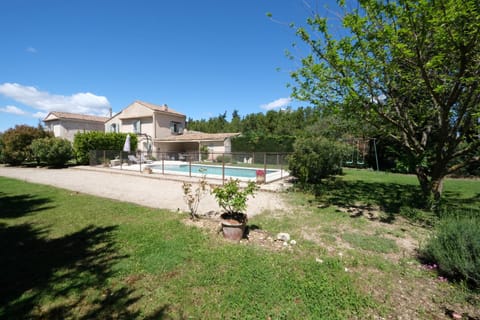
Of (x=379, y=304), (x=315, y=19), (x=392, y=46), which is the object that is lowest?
(x=379, y=304)

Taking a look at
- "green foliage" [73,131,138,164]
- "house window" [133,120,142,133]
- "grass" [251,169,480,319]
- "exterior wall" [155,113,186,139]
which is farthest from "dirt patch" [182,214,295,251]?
"house window" [133,120,142,133]

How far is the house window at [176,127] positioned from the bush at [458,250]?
27334 millimetres

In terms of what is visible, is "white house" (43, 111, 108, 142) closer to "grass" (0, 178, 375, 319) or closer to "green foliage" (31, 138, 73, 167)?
"green foliage" (31, 138, 73, 167)

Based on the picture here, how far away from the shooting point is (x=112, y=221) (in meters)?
5.00

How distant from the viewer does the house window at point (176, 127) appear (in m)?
27.1

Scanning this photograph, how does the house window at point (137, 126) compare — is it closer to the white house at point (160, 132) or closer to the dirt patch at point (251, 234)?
the white house at point (160, 132)

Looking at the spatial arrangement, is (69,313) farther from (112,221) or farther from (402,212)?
(402,212)

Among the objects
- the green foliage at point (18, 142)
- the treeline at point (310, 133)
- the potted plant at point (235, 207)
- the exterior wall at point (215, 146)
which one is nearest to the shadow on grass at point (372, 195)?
the treeline at point (310, 133)

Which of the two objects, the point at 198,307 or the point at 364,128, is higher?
the point at 364,128

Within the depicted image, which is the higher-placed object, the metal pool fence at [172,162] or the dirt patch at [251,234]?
the metal pool fence at [172,162]

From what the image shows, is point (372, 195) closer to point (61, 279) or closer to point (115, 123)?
point (61, 279)

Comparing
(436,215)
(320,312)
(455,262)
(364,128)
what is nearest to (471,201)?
(436,215)

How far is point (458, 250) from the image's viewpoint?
2809mm

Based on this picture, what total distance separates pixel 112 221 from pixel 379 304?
215 inches
